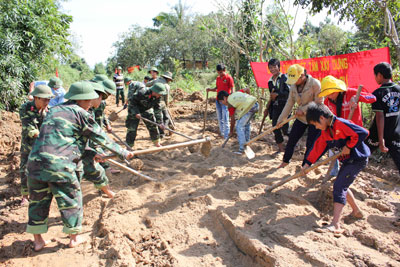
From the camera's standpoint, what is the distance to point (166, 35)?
23578mm

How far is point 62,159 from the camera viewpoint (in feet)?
8.21

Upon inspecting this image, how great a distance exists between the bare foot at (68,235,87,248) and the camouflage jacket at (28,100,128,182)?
2.31 feet

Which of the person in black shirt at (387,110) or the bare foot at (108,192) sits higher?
the person in black shirt at (387,110)

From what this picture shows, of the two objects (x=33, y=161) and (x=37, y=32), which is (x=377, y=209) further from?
(x=37, y=32)

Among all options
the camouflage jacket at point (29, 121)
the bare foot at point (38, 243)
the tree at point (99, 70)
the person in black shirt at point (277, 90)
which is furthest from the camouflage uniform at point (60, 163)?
the tree at point (99, 70)

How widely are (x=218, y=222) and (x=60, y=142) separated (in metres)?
1.72

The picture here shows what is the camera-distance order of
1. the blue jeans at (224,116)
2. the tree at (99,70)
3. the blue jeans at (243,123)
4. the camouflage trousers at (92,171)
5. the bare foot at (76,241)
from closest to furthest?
the bare foot at (76,241), the camouflage trousers at (92,171), the blue jeans at (243,123), the blue jeans at (224,116), the tree at (99,70)

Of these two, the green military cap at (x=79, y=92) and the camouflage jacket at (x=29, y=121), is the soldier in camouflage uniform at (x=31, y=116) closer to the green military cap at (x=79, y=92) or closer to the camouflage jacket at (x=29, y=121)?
the camouflage jacket at (x=29, y=121)

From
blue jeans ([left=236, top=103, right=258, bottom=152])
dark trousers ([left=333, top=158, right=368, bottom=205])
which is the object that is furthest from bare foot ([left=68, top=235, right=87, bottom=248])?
blue jeans ([left=236, top=103, right=258, bottom=152])

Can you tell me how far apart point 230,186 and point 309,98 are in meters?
1.52

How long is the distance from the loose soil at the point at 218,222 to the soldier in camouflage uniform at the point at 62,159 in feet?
1.27

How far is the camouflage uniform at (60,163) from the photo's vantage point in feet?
8.09

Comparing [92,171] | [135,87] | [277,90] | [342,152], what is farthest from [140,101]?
[342,152]

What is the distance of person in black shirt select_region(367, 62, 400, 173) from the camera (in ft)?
9.84
